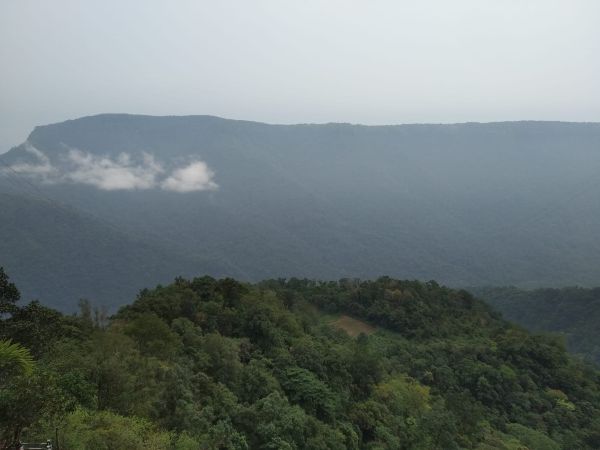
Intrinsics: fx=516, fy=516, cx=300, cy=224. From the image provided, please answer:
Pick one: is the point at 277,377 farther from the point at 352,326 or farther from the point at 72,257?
the point at 72,257

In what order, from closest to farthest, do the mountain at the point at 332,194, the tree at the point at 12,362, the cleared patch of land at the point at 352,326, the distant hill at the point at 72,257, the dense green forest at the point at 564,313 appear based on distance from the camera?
the tree at the point at 12,362 → the cleared patch of land at the point at 352,326 → the dense green forest at the point at 564,313 → the distant hill at the point at 72,257 → the mountain at the point at 332,194

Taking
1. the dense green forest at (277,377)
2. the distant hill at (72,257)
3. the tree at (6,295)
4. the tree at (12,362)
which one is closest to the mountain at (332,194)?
the distant hill at (72,257)

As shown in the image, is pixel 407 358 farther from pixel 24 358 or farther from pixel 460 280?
pixel 460 280


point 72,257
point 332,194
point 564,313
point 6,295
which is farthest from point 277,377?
point 332,194

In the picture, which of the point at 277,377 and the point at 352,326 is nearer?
the point at 277,377

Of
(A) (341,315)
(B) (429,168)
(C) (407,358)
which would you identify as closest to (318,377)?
(C) (407,358)

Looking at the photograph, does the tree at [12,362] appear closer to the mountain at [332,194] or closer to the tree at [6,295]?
the tree at [6,295]
